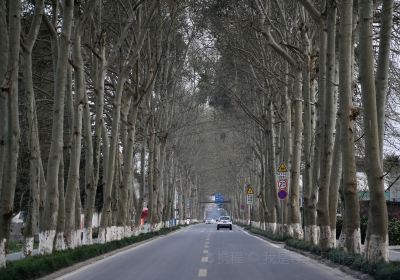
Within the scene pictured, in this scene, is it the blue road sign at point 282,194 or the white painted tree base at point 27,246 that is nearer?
the white painted tree base at point 27,246

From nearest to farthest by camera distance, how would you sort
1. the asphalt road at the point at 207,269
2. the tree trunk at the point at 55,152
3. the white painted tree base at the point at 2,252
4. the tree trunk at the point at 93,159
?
the white painted tree base at the point at 2,252
the asphalt road at the point at 207,269
the tree trunk at the point at 55,152
the tree trunk at the point at 93,159

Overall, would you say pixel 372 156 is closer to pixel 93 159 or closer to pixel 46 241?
pixel 46 241

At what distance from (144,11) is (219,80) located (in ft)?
41.3

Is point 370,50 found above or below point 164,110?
below

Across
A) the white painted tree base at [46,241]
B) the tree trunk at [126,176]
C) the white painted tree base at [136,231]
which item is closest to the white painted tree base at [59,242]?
the white painted tree base at [46,241]

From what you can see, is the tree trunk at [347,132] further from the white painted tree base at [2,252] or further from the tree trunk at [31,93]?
the white painted tree base at [2,252]

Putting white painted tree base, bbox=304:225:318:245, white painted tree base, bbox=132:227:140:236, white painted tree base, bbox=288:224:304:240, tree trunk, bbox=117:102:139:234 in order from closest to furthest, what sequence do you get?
1. white painted tree base, bbox=304:225:318:245
2. white painted tree base, bbox=288:224:304:240
3. tree trunk, bbox=117:102:139:234
4. white painted tree base, bbox=132:227:140:236

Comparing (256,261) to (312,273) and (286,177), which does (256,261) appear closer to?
(312,273)

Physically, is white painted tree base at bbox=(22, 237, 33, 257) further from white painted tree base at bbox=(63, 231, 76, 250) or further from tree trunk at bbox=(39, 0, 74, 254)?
tree trunk at bbox=(39, 0, 74, 254)

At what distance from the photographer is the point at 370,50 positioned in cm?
1512

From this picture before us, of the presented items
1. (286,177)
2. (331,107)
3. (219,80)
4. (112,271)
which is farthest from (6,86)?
(219,80)

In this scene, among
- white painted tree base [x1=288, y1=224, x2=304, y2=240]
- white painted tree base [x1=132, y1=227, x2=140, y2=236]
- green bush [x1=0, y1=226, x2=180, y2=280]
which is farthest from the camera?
white painted tree base [x1=132, y1=227, x2=140, y2=236]

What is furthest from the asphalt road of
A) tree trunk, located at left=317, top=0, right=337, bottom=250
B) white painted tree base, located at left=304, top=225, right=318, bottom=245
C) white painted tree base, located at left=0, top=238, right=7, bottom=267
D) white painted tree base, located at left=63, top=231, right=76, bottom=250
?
white painted tree base, located at left=304, top=225, right=318, bottom=245

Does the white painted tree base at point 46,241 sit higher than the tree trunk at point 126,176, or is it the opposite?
the tree trunk at point 126,176
